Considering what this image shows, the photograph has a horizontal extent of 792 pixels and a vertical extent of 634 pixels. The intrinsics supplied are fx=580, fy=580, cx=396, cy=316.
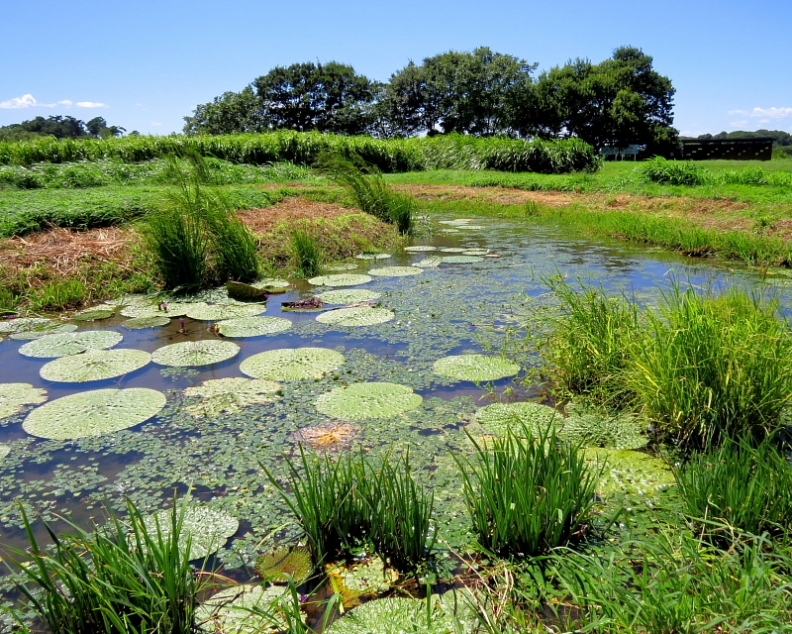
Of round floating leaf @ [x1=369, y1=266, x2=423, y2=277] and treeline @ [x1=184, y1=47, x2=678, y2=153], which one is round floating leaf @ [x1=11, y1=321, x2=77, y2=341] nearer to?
round floating leaf @ [x1=369, y1=266, x2=423, y2=277]

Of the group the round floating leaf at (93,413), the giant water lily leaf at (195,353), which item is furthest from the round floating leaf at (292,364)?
the round floating leaf at (93,413)

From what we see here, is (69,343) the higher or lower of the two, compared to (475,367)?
higher

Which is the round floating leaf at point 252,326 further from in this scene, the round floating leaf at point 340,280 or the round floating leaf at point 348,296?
the round floating leaf at point 340,280

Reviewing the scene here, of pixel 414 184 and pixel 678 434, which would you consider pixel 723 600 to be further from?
pixel 414 184

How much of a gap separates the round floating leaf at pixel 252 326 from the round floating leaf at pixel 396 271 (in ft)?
5.75

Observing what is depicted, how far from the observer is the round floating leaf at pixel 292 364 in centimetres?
339

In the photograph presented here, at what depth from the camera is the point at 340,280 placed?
5.77 m

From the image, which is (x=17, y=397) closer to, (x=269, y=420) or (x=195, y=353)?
(x=195, y=353)

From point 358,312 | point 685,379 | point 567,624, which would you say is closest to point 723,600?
point 567,624

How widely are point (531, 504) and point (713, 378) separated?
1.20 m

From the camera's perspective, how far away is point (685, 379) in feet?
8.00

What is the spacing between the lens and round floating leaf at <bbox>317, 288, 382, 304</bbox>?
500 centimetres

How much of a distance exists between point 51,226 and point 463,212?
7843 mm

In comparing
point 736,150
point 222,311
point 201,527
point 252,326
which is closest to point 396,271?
point 222,311
